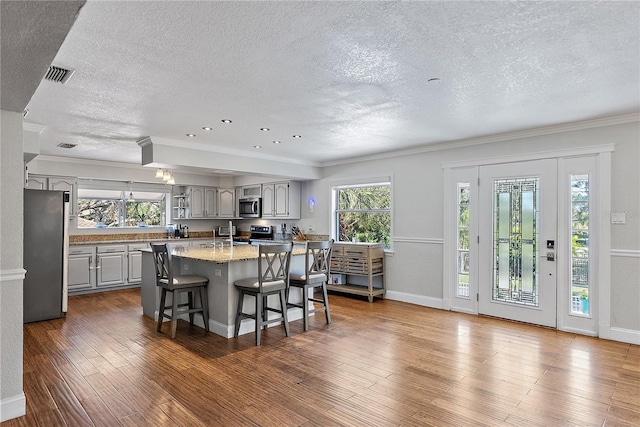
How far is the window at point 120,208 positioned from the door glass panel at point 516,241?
678 cm

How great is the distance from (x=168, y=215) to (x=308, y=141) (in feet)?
15.2

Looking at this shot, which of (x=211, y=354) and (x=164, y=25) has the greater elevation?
(x=164, y=25)

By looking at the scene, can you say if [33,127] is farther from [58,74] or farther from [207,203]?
[207,203]

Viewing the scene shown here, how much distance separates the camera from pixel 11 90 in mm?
2146

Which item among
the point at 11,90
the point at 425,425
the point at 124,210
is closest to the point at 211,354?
the point at 425,425

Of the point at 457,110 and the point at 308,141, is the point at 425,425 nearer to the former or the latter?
the point at 457,110

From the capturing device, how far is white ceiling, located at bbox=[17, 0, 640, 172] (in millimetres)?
1979

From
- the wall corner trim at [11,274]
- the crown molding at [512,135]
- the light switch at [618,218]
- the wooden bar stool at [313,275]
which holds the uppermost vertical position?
the crown molding at [512,135]

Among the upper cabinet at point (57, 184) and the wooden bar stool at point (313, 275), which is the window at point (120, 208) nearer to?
the upper cabinet at point (57, 184)

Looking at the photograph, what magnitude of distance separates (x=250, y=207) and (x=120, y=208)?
2.66m

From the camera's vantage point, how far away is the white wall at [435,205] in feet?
12.9

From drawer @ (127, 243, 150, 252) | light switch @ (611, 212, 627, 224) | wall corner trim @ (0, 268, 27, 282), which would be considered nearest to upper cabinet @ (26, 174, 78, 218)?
drawer @ (127, 243, 150, 252)

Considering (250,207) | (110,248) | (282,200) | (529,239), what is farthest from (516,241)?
(110,248)

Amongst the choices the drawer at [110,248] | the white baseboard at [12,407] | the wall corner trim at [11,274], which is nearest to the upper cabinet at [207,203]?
the drawer at [110,248]
